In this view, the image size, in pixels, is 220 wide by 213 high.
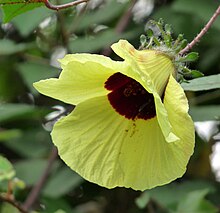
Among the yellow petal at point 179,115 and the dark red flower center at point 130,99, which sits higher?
the yellow petal at point 179,115

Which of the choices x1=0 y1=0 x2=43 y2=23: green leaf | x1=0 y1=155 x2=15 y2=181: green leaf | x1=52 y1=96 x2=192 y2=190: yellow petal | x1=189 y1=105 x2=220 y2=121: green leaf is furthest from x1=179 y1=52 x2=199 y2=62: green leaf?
x1=189 y1=105 x2=220 y2=121: green leaf

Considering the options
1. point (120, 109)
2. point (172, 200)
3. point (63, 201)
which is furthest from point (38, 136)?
point (120, 109)

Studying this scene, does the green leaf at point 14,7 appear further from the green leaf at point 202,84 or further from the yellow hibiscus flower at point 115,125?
the green leaf at point 202,84

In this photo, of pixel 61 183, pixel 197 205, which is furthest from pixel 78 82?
pixel 61 183

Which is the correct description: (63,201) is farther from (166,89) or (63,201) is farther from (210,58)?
(166,89)

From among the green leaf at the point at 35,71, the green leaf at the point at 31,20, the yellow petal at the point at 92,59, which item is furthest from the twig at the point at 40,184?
the yellow petal at the point at 92,59

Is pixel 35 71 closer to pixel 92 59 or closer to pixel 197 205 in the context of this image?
pixel 197 205
